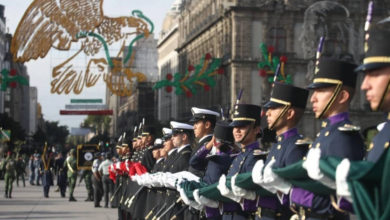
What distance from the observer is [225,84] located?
7912cm

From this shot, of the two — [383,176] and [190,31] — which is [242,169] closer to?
[383,176]

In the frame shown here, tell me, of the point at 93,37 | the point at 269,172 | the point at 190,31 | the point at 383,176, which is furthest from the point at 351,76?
the point at 190,31

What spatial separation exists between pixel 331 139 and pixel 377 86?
4.37 ft

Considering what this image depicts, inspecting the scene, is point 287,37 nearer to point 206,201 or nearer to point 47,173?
point 47,173

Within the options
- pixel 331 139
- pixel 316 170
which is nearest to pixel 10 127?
pixel 331 139

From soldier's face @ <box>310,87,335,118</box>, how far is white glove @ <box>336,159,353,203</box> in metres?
1.57

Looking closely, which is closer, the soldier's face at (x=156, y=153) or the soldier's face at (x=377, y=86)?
the soldier's face at (x=377, y=86)

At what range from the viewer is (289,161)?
27.7 ft

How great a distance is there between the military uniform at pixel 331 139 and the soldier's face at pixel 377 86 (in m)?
1.09

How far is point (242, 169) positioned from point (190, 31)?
8699 centimetres

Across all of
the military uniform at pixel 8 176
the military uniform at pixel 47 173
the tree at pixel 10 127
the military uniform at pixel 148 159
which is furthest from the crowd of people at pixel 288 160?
the tree at pixel 10 127

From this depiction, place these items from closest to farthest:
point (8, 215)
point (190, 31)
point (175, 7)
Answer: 1. point (8, 215)
2. point (190, 31)
3. point (175, 7)

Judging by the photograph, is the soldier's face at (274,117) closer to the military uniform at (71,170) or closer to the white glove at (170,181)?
the white glove at (170,181)

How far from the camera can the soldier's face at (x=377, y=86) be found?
6055 mm
